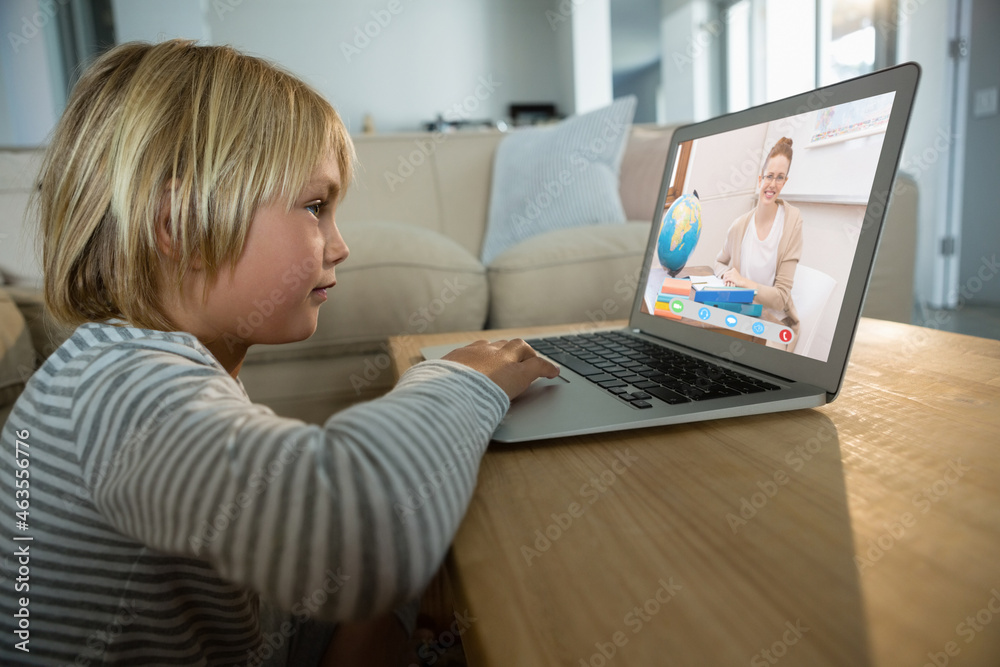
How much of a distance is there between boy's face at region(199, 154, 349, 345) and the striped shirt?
110mm

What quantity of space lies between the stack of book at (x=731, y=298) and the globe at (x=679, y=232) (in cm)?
6

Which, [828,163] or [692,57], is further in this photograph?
[692,57]

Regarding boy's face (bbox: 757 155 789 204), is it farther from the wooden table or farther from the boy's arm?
the boy's arm

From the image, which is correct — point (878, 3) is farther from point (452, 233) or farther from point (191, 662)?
point (191, 662)

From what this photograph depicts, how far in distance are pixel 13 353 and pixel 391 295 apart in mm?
725

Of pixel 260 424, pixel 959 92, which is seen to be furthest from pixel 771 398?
pixel 959 92

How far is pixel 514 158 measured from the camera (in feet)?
6.38

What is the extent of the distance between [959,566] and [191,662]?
0.49 metres

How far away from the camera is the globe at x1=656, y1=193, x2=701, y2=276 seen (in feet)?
2.49

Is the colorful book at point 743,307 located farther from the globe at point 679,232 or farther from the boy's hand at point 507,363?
the boy's hand at point 507,363

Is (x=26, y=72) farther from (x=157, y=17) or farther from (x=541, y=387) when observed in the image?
(x=541, y=387)

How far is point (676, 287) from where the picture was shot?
30.6 inches

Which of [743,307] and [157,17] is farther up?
[157,17]

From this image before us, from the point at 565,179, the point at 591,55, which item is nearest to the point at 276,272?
the point at 565,179
